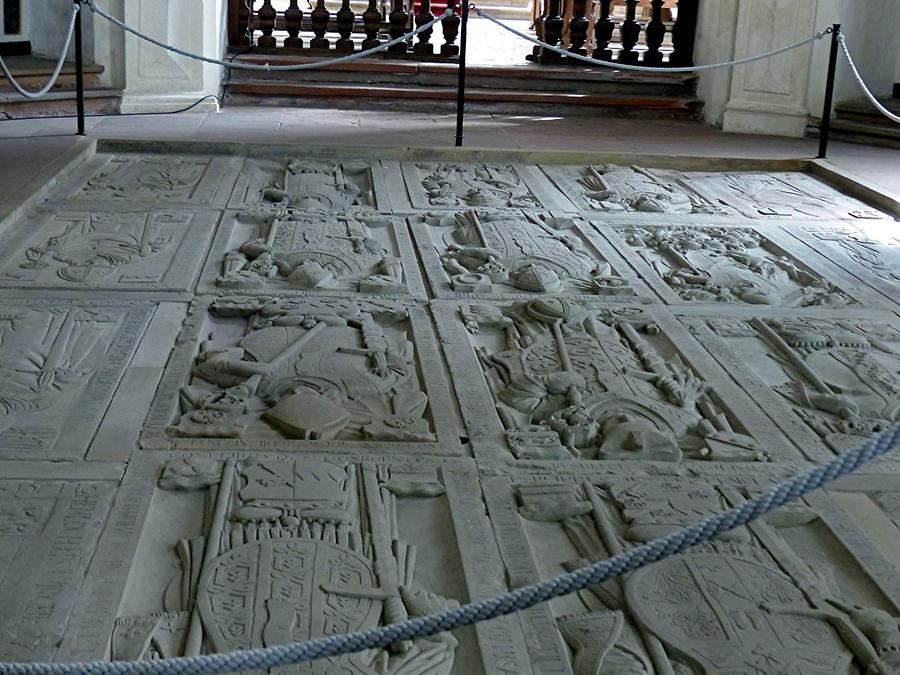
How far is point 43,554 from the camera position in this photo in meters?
3.48

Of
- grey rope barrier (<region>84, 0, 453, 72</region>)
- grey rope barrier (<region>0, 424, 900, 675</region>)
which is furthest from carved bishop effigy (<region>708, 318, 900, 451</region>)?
grey rope barrier (<region>84, 0, 453, 72</region>)

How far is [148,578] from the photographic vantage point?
11.3ft

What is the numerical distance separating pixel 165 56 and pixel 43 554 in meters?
8.80

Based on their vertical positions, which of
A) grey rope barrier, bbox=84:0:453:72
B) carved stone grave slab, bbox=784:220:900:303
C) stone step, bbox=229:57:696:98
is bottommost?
carved stone grave slab, bbox=784:220:900:303

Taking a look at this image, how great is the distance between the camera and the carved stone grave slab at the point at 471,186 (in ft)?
28.1

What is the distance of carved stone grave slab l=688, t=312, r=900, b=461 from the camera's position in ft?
15.7

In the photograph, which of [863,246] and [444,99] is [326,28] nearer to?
[444,99]

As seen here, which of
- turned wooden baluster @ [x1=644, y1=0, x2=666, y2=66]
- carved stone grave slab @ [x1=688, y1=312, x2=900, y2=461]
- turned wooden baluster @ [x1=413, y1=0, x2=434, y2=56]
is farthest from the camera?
turned wooden baluster @ [x1=413, y1=0, x2=434, y2=56]

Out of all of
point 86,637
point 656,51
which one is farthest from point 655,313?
point 656,51

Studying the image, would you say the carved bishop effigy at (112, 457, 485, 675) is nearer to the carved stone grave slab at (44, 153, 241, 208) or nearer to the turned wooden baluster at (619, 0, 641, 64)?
the carved stone grave slab at (44, 153, 241, 208)

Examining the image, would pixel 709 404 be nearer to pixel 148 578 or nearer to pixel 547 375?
pixel 547 375

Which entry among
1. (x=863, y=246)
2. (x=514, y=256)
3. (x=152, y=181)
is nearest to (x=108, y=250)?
(x=152, y=181)

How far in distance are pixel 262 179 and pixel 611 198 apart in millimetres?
2612

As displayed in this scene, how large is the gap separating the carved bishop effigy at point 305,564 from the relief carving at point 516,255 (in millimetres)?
2512
